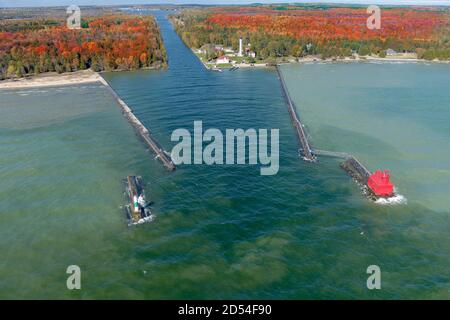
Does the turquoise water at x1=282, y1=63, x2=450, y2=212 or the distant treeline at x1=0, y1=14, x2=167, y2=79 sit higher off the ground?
the distant treeline at x1=0, y1=14, x2=167, y2=79

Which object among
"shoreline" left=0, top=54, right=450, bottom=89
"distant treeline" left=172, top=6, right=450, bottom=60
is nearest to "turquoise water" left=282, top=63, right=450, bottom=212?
"shoreline" left=0, top=54, right=450, bottom=89

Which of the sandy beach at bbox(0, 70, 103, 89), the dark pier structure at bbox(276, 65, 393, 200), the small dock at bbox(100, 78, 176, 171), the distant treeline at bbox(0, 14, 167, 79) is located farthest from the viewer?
the distant treeline at bbox(0, 14, 167, 79)

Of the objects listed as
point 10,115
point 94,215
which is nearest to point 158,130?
point 94,215

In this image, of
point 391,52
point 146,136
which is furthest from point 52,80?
point 391,52

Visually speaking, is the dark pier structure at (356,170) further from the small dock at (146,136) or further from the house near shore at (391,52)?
the house near shore at (391,52)

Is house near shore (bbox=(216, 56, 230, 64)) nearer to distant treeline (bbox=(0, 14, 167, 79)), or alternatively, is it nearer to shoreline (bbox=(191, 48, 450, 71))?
shoreline (bbox=(191, 48, 450, 71))
